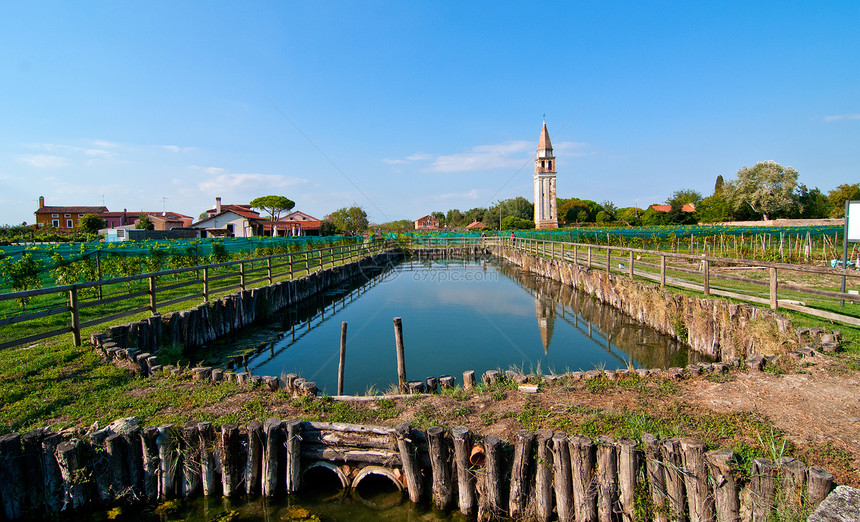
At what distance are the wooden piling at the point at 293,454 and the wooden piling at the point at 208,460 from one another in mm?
735

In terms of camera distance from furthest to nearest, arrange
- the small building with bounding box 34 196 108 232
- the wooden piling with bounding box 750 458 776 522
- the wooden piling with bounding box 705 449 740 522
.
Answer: the small building with bounding box 34 196 108 232 → the wooden piling with bounding box 705 449 740 522 → the wooden piling with bounding box 750 458 776 522

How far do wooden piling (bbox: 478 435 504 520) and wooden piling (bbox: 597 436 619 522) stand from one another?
0.86 m

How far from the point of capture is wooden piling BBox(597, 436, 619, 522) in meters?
3.84

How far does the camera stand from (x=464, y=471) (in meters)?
4.22

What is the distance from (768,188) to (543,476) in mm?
76520

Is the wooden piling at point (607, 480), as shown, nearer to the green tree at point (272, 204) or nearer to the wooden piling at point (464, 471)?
the wooden piling at point (464, 471)

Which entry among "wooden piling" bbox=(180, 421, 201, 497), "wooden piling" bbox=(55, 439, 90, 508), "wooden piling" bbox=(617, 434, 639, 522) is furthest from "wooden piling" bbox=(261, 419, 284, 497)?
"wooden piling" bbox=(617, 434, 639, 522)

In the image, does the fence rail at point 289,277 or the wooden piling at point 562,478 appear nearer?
the wooden piling at point 562,478

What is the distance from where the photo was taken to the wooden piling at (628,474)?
3785 millimetres

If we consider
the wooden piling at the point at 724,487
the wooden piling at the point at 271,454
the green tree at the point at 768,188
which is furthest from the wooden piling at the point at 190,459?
the green tree at the point at 768,188

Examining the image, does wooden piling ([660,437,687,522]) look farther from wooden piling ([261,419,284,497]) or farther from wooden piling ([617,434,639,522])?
wooden piling ([261,419,284,497])

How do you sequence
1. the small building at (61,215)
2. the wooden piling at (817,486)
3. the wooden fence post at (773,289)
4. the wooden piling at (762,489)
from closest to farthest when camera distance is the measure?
the wooden piling at (817,486)
the wooden piling at (762,489)
the wooden fence post at (773,289)
the small building at (61,215)

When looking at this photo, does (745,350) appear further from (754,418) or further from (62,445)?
(62,445)

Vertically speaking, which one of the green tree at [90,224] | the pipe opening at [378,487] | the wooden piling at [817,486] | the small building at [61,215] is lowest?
the pipe opening at [378,487]
